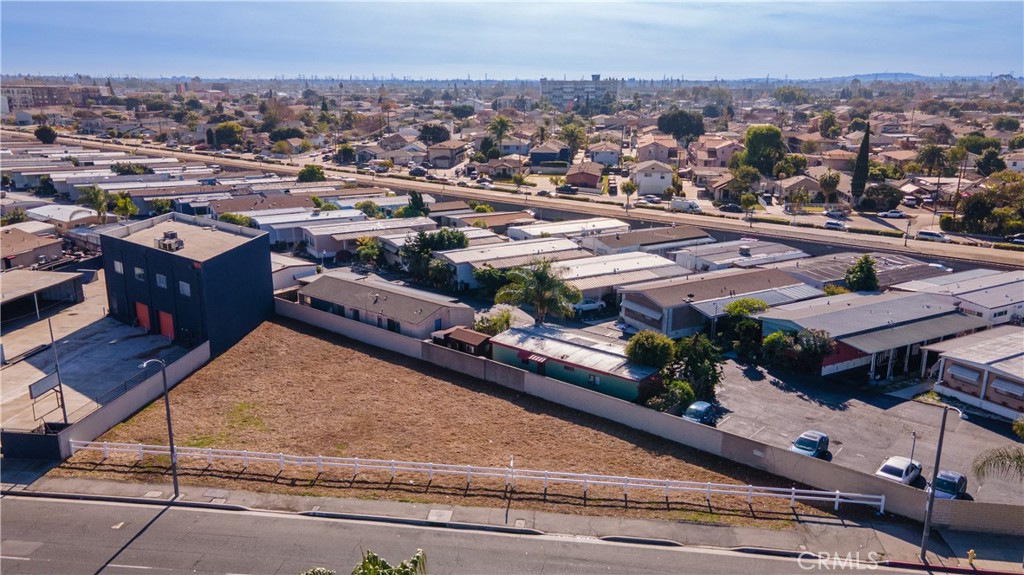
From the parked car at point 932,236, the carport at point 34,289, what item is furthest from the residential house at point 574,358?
the parked car at point 932,236

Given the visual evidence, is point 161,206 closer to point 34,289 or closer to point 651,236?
point 34,289

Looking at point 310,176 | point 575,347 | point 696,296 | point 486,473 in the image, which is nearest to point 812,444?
point 575,347

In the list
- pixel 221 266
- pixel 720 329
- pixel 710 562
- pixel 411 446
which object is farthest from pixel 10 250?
pixel 710 562

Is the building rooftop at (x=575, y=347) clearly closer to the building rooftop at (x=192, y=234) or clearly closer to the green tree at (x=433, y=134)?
the building rooftop at (x=192, y=234)

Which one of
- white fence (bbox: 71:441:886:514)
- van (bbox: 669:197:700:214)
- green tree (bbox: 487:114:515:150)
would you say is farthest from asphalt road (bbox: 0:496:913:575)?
green tree (bbox: 487:114:515:150)

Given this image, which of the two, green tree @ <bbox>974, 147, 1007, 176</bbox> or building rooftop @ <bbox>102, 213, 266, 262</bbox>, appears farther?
green tree @ <bbox>974, 147, 1007, 176</bbox>

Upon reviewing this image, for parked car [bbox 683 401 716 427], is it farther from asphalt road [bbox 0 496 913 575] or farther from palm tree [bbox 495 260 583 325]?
palm tree [bbox 495 260 583 325]
